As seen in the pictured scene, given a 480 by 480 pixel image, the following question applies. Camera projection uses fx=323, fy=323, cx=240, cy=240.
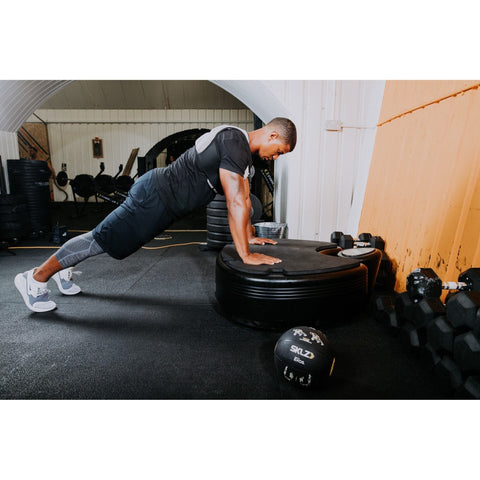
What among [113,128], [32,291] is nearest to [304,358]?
[32,291]

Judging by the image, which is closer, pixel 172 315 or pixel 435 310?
pixel 435 310

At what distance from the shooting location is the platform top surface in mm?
1934

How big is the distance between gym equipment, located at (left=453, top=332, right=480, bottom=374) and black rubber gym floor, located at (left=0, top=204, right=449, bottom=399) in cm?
19

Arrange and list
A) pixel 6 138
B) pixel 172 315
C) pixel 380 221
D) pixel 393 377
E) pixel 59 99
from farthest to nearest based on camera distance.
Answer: pixel 59 99
pixel 6 138
pixel 380 221
pixel 172 315
pixel 393 377

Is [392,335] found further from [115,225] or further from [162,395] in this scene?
[115,225]

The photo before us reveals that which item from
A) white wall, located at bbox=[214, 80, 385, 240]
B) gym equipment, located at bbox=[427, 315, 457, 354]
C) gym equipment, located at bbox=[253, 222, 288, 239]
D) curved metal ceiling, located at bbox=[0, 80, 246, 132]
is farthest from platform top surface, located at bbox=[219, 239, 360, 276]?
curved metal ceiling, located at bbox=[0, 80, 246, 132]

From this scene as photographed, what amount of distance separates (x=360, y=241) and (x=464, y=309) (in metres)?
1.65

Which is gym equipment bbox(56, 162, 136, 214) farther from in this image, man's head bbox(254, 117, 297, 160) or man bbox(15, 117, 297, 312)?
man's head bbox(254, 117, 297, 160)

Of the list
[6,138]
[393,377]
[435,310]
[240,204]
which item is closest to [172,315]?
[240,204]

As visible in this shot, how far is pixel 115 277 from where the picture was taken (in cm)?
307

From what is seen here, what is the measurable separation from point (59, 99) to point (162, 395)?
10919 millimetres

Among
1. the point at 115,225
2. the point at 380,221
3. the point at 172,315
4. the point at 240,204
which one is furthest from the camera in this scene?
the point at 380,221

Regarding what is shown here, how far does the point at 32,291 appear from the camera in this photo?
7.27 feet

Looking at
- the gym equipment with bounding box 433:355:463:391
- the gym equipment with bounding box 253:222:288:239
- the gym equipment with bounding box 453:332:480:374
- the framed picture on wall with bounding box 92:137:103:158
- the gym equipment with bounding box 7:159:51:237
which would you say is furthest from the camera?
the framed picture on wall with bounding box 92:137:103:158
